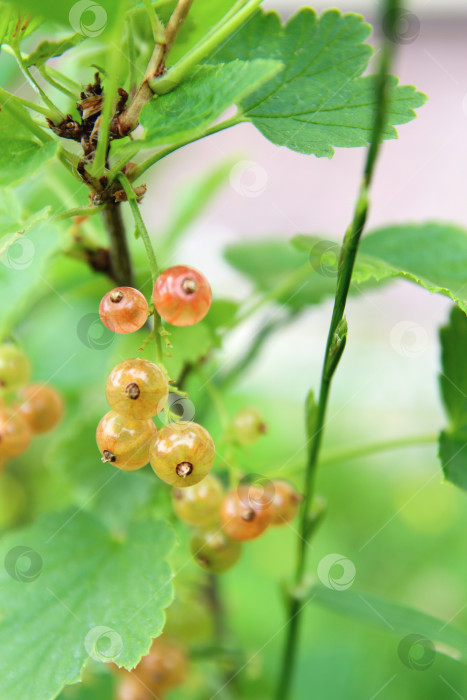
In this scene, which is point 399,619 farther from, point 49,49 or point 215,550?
point 49,49

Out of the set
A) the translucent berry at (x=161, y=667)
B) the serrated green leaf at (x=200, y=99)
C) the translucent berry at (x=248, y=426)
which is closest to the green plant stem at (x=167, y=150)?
the serrated green leaf at (x=200, y=99)

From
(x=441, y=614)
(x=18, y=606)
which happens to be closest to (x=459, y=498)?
(x=441, y=614)

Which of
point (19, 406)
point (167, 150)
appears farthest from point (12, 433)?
point (167, 150)

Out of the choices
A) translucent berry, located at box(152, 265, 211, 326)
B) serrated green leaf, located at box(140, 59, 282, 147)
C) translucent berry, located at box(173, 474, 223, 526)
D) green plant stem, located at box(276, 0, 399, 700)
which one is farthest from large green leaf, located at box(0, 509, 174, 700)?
serrated green leaf, located at box(140, 59, 282, 147)

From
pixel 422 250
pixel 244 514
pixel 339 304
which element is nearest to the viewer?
pixel 339 304

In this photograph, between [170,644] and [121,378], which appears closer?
[121,378]

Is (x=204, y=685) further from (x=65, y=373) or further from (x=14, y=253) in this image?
(x=14, y=253)
